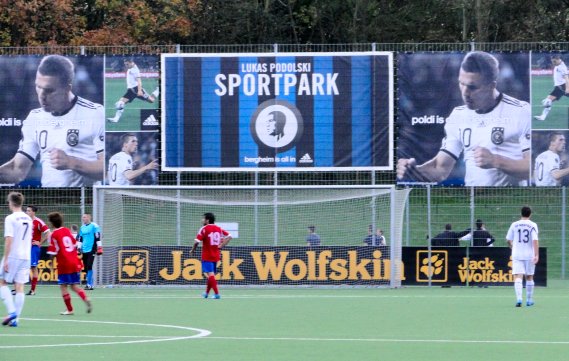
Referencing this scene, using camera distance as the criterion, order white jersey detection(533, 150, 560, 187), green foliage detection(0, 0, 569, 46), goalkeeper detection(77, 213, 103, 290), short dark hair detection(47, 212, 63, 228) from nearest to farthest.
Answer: short dark hair detection(47, 212, 63, 228), goalkeeper detection(77, 213, 103, 290), white jersey detection(533, 150, 560, 187), green foliage detection(0, 0, 569, 46)

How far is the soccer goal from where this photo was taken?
30.3 meters

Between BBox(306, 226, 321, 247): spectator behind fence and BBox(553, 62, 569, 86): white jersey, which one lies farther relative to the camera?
BBox(553, 62, 569, 86): white jersey

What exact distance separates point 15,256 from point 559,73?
18.6m

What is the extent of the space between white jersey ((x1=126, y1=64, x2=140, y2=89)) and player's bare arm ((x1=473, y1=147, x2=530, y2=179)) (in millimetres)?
8911

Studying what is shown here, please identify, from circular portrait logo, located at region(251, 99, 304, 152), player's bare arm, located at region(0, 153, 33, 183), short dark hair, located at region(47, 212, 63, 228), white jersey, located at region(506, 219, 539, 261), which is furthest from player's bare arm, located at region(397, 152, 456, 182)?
short dark hair, located at region(47, 212, 63, 228)

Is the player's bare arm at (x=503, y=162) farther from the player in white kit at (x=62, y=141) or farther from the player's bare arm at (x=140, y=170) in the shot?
the player in white kit at (x=62, y=141)

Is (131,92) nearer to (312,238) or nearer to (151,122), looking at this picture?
(151,122)

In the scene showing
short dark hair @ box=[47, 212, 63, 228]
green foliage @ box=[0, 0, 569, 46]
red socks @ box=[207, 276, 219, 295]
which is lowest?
red socks @ box=[207, 276, 219, 295]

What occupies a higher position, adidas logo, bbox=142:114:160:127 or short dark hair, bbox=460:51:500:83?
short dark hair, bbox=460:51:500:83

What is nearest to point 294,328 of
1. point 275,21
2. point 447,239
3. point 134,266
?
point 134,266

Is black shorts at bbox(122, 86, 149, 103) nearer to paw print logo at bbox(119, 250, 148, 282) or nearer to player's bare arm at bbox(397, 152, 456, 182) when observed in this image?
paw print logo at bbox(119, 250, 148, 282)

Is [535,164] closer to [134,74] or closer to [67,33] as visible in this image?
[134,74]

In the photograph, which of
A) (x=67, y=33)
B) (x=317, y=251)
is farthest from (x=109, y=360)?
(x=67, y=33)

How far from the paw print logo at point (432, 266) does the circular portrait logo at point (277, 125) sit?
4.65 meters
